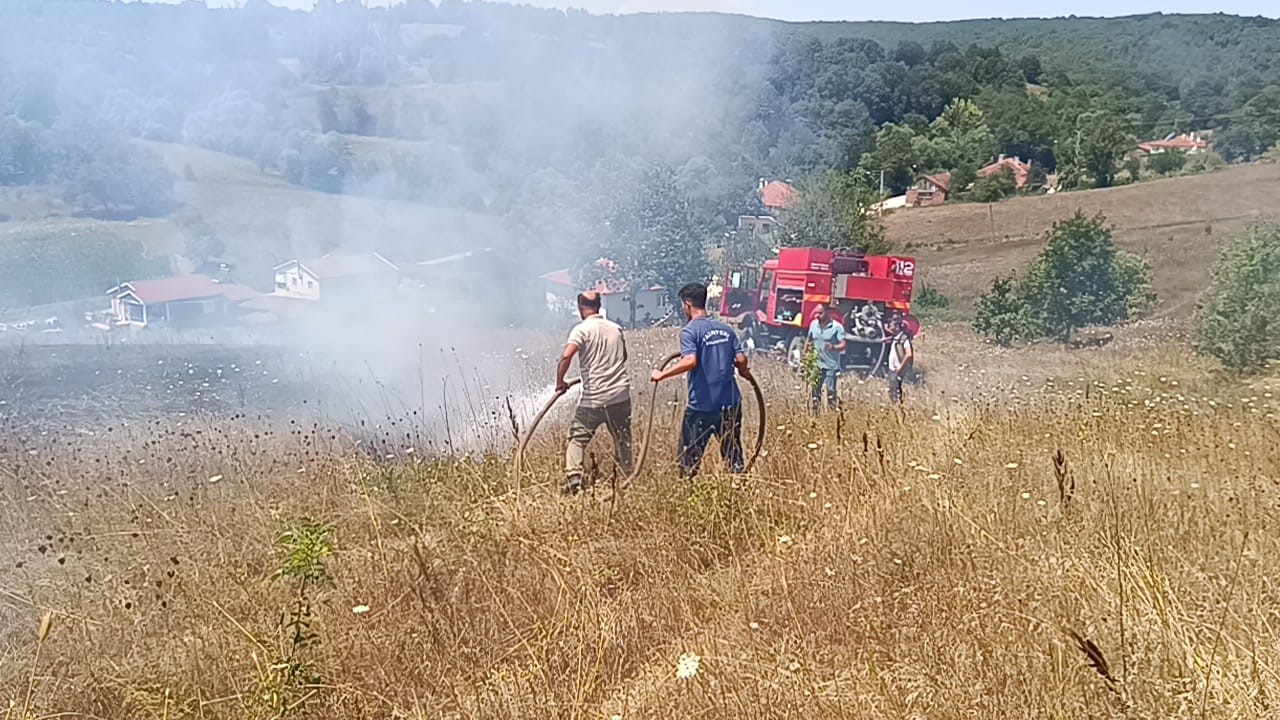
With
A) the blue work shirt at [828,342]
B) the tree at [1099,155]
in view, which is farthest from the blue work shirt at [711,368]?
the tree at [1099,155]

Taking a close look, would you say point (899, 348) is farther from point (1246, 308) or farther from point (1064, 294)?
point (1064, 294)

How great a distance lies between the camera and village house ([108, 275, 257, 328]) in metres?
19.9

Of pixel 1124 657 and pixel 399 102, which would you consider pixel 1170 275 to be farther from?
pixel 1124 657

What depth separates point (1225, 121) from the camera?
80375mm

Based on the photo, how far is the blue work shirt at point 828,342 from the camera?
38.2 ft

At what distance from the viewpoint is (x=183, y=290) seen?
2050cm

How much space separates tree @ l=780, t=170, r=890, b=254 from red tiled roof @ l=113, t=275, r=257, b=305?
20.1 metres

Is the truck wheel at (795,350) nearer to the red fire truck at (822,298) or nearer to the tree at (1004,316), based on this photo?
the red fire truck at (822,298)

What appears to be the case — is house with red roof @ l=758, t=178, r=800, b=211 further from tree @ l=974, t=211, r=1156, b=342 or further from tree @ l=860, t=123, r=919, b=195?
tree @ l=860, t=123, r=919, b=195

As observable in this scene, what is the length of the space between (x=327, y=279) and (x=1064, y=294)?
58.7 feet

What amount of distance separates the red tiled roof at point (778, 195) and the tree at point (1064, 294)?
12.6 meters

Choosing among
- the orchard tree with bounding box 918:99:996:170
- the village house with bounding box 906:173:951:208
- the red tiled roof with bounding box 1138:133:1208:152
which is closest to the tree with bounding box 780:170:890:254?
the village house with bounding box 906:173:951:208

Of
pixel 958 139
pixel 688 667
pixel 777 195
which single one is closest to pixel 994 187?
pixel 958 139

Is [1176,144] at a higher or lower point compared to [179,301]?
higher
